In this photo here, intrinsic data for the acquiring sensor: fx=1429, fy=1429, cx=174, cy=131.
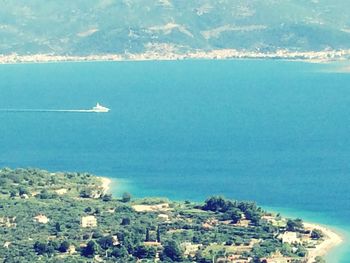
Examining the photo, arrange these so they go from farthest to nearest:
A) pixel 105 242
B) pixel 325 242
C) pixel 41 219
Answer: pixel 41 219, pixel 325 242, pixel 105 242

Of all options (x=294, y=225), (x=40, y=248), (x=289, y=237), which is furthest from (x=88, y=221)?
(x=289, y=237)

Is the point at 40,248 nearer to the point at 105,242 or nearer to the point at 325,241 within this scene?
the point at 105,242

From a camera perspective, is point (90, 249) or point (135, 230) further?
point (135, 230)

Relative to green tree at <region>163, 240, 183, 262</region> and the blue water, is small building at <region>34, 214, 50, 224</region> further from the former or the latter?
green tree at <region>163, 240, 183, 262</region>

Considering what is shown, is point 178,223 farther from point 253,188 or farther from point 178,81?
point 178,81

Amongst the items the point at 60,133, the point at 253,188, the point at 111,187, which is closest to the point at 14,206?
the point at 111,187

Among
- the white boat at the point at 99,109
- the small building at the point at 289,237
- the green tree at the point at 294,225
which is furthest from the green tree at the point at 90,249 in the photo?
the white boat at the point at 99,109

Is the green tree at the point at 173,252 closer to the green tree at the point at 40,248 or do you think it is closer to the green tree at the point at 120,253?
the green tree at the point at 120,253
